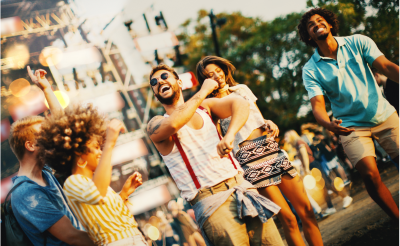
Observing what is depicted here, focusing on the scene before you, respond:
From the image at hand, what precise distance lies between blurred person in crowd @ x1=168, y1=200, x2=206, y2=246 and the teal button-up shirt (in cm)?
297

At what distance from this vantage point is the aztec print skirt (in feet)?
8.70

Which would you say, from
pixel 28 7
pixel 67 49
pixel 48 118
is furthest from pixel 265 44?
pixel 48 118

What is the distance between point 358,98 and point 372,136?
0.41m

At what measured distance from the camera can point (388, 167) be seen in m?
7.57

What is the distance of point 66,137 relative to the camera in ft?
5.83

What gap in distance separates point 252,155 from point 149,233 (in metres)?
3.25

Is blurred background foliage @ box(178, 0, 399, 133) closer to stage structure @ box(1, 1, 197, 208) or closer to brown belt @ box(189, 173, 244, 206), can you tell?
stage structure @ box(1, 1, 197, 208)

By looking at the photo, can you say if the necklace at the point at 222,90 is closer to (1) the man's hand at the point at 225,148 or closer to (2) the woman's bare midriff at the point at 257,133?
(2) the woman's bare midriff at the point at 257,133

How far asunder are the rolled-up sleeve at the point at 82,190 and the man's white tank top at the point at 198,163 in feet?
1.78

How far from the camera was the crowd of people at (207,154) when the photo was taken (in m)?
1.82

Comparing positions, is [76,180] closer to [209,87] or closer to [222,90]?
[209,87]

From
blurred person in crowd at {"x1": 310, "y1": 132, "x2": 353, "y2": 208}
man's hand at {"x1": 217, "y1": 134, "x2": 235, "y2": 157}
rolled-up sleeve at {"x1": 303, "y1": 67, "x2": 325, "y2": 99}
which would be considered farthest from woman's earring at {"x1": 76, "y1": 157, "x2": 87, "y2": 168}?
blurred person in crowd at {"x1": 310, "y1": 132, "x2": 353, "y2": 208}

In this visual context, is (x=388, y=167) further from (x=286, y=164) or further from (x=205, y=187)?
(x=205, y=187)

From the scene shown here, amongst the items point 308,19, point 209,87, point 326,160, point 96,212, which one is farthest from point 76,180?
point 326,160
